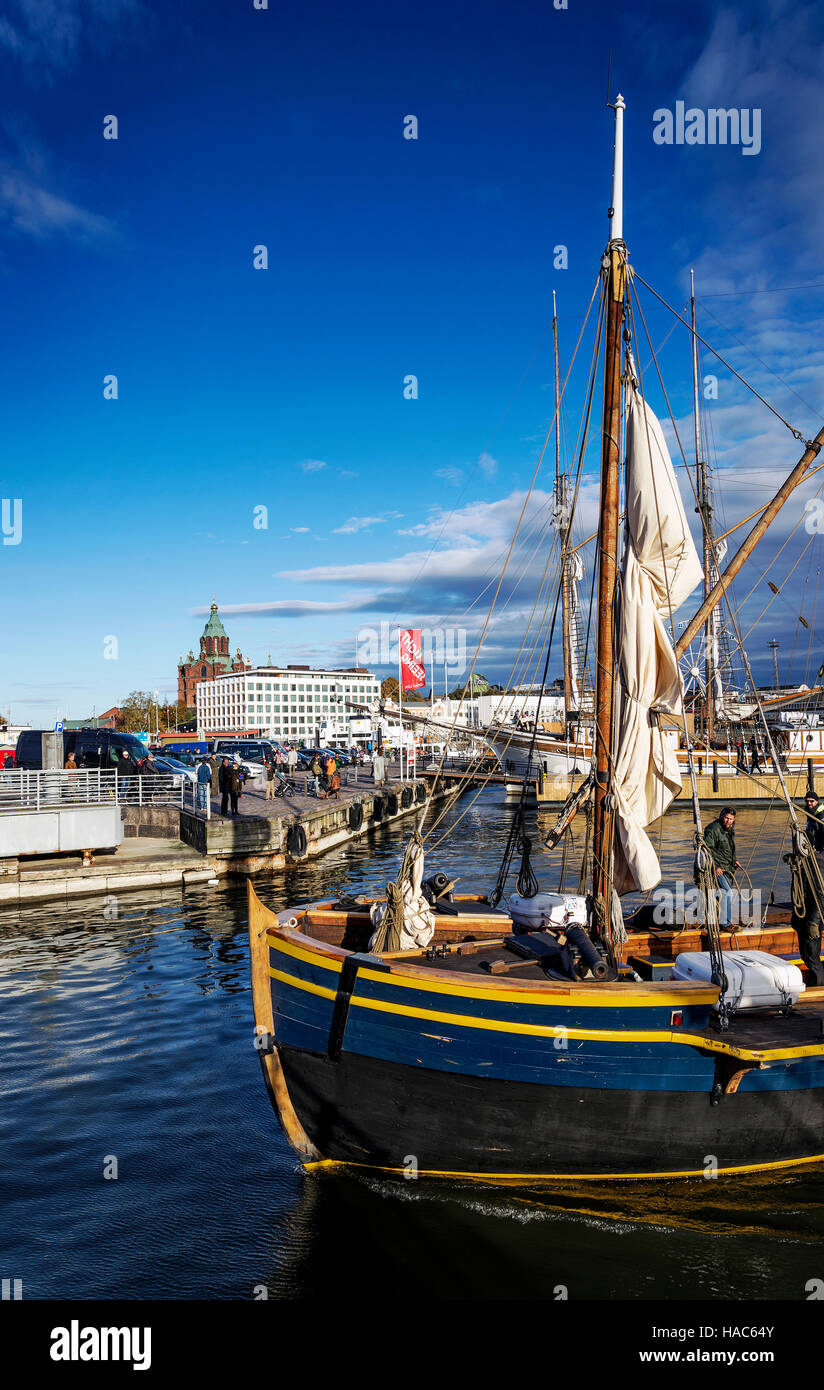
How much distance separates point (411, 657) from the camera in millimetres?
43156

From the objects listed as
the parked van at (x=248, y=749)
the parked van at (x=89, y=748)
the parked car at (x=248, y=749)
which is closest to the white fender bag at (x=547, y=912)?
the parked van at (x=89, y=748)

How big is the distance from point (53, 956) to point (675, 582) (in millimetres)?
14034

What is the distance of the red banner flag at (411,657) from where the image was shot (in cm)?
4247

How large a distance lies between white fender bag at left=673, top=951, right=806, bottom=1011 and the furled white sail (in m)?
1.24

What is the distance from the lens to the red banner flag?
4247 centimetres

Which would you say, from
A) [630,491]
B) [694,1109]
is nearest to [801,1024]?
[694,1109]

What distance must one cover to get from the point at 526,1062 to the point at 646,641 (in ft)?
16.0

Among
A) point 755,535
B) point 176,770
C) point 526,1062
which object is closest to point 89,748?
point 176,770

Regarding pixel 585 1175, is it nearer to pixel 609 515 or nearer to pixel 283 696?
pixel 609 515

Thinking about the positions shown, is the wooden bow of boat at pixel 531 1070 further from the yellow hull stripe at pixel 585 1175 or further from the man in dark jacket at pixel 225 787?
the man in dark jacket at pixel 225 787

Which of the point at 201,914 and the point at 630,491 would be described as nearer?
the point at 630,491

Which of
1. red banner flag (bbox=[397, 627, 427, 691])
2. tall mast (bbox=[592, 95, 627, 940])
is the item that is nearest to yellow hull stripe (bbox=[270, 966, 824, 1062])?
tall mast (bbox=[592, 95, 627, 940])

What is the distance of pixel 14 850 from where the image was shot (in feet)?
73.0
